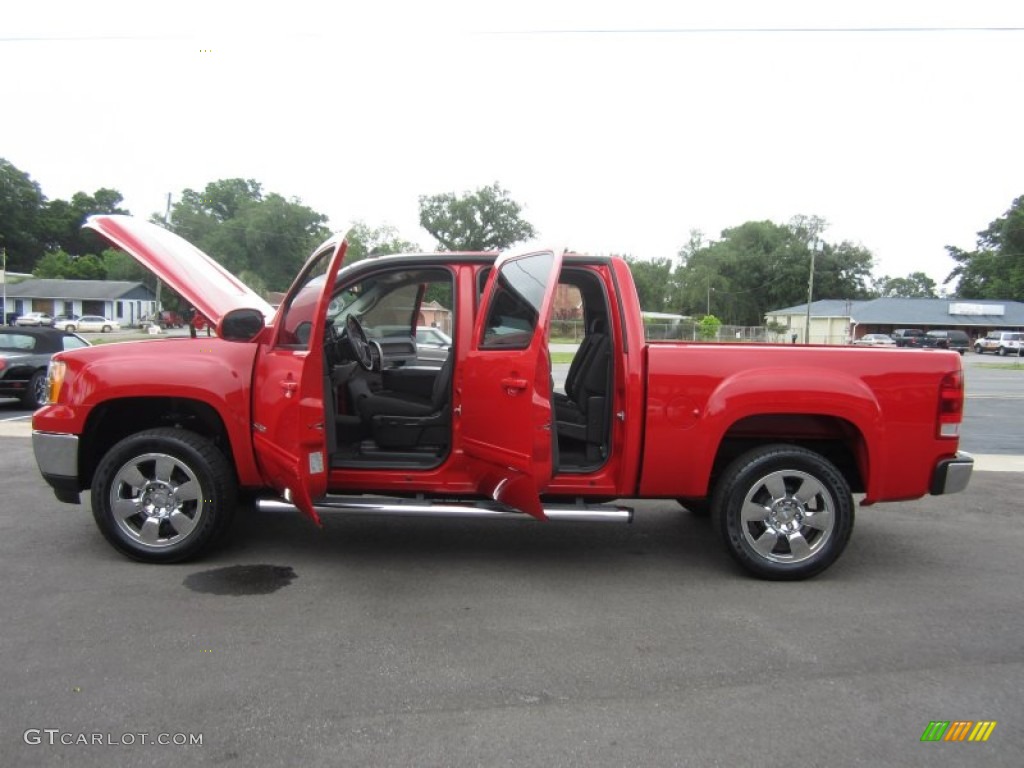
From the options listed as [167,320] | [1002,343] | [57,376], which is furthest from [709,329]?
[167,320]

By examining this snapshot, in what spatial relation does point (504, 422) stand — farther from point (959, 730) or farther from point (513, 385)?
point (959, 730)

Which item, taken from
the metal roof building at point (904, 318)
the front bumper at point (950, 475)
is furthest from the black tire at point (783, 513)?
the metal roof building at point (904, 318)

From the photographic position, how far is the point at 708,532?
18.3ft

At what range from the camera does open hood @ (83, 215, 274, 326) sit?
4473 mm

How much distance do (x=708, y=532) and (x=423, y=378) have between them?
2457mm

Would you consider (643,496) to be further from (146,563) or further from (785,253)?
(785,253)

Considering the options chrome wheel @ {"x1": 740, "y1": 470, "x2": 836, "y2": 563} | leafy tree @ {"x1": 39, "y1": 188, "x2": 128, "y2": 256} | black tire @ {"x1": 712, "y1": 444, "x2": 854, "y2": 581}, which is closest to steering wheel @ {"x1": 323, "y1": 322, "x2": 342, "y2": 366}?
black tire @ {"x1": 712, "y1": 444, "x2": 854, "y2": 581}

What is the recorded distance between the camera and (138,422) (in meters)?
4.92

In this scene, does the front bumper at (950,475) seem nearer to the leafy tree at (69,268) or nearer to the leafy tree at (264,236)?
the leafy tree at (264,236)

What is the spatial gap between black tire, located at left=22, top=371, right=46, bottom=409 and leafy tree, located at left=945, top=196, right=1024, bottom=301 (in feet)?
298

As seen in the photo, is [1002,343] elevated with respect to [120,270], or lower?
lower

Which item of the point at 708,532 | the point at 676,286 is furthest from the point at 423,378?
the point at 676,286

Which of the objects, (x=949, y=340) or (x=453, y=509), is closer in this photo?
(x=453, y=509)

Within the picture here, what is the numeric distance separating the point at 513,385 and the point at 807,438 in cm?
201
